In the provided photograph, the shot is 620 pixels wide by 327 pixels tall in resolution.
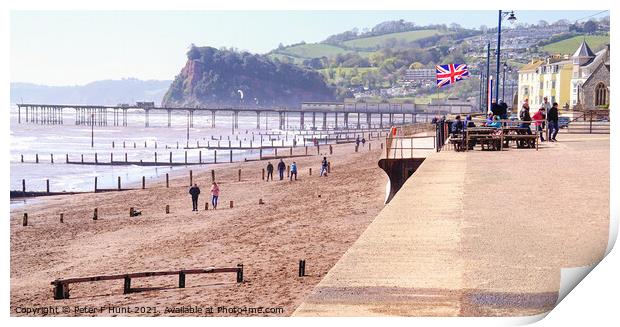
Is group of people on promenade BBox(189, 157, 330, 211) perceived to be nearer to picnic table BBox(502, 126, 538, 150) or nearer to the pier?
picnic table BBox(502, 126, 538, 150)

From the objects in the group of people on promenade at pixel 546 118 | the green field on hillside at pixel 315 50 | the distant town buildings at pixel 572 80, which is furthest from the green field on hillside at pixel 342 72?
the group of people on promenade at pixel 546 118

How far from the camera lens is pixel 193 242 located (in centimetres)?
1905

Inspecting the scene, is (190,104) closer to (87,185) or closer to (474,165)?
(87,185)

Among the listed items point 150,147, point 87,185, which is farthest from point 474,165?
point 150,147

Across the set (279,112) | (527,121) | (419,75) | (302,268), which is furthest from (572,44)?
(419,75)

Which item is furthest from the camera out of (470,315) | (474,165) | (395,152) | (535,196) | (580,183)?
(395,152)

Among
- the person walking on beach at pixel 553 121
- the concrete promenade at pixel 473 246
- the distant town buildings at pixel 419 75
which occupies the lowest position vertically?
the concrete promenade at pixel 473 246

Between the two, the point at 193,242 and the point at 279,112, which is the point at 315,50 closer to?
the point at 279,112

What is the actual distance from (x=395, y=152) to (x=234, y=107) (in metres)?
102

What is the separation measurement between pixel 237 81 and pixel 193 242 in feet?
326

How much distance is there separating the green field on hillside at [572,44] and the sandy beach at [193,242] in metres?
27.8

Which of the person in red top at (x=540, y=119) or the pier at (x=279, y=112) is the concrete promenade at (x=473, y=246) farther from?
the pier at (x=279, y=112)

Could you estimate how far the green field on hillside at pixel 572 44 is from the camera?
183ft

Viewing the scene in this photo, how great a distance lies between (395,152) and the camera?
20359mm
